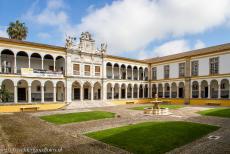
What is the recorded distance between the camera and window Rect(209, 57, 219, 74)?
91.0 ft

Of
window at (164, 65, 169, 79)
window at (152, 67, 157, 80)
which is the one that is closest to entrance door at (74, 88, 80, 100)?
window at (152, 67, 157, 80)

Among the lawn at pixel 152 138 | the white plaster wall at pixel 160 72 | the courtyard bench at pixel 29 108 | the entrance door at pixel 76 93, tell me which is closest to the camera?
the lawn at pixel 152 138

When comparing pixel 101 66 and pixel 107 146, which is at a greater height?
pixel 101 66

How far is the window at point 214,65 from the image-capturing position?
91.0 feet

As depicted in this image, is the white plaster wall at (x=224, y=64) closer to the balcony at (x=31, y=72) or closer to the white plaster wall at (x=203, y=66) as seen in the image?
the white plaster wall at (x=203, y=66)

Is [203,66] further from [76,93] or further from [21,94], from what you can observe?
[21,94]

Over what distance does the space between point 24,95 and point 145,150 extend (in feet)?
75.3

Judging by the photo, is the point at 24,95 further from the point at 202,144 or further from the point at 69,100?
the point at 202,144

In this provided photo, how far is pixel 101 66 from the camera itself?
2988 cm

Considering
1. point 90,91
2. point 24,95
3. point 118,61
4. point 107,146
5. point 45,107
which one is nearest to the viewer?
point 107,146

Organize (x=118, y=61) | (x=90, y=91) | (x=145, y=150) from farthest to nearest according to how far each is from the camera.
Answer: (x=118, y=61) < (x=90, y=91) < (x=145, y=150)

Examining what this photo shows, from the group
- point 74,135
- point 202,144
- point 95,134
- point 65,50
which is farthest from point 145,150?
point 65,50

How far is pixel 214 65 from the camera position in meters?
28.2

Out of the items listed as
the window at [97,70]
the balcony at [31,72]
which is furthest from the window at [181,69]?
the balcony at [31,72]
